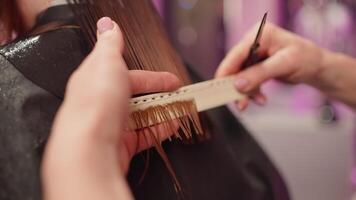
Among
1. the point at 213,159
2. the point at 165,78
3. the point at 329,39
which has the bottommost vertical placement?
the point at 329,39

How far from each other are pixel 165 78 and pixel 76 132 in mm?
183

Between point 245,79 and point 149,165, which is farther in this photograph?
point 245,79

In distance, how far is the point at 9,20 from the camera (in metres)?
0.56

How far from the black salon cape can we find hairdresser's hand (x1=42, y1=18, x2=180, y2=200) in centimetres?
11

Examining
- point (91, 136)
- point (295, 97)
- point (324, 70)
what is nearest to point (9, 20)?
point (91, 136)

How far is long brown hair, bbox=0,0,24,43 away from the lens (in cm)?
55

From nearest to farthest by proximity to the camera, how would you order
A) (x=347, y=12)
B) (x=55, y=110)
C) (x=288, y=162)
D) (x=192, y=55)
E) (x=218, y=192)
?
(x=55, y=110) → (x=218, y=192) → (x=288, y=162) → (x=347, y=12) → (x=192, y=55)

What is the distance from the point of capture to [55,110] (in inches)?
18.6

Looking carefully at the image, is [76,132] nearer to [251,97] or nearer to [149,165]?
[149,165]


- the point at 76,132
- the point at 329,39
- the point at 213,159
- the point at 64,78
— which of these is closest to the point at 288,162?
the point at 329,39

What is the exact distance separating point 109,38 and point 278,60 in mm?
424

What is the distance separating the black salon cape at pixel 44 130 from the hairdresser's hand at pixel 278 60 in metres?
0.16

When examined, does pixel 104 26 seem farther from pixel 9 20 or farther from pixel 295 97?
pixel 295 97

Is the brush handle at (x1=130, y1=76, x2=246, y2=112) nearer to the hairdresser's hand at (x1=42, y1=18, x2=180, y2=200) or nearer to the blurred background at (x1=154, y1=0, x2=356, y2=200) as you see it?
the hairdresser's hand at (x1=42, y1=18, x2=180, y2=200)
